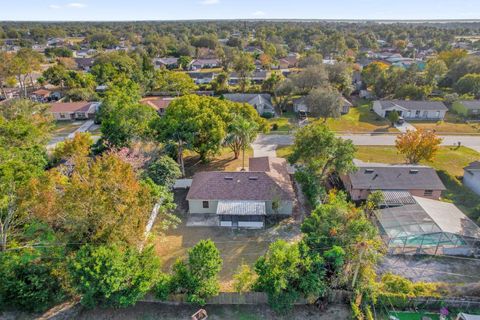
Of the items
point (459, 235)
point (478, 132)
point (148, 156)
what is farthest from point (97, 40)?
point (459, 235)

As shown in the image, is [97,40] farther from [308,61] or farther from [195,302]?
[195,302]

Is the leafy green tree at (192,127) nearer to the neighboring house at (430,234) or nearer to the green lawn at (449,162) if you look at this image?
the green lawn at (449,162)

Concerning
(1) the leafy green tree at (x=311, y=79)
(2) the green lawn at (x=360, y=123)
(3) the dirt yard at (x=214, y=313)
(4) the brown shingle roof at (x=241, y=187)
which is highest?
(1) the leafy green tree at (x=311, y=79)

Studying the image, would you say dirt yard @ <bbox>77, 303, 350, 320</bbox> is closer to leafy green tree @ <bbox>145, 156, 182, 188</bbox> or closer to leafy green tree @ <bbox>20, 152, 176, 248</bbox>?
leafy green tree @ <bbox>20, 152, 176, 248</bbox>

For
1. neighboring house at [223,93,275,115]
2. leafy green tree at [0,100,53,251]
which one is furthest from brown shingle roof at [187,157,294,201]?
neighboring house at [223,93,275,115]

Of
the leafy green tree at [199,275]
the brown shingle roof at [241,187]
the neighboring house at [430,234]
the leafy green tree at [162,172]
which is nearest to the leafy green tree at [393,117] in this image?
the neighboring house at [430,234]
